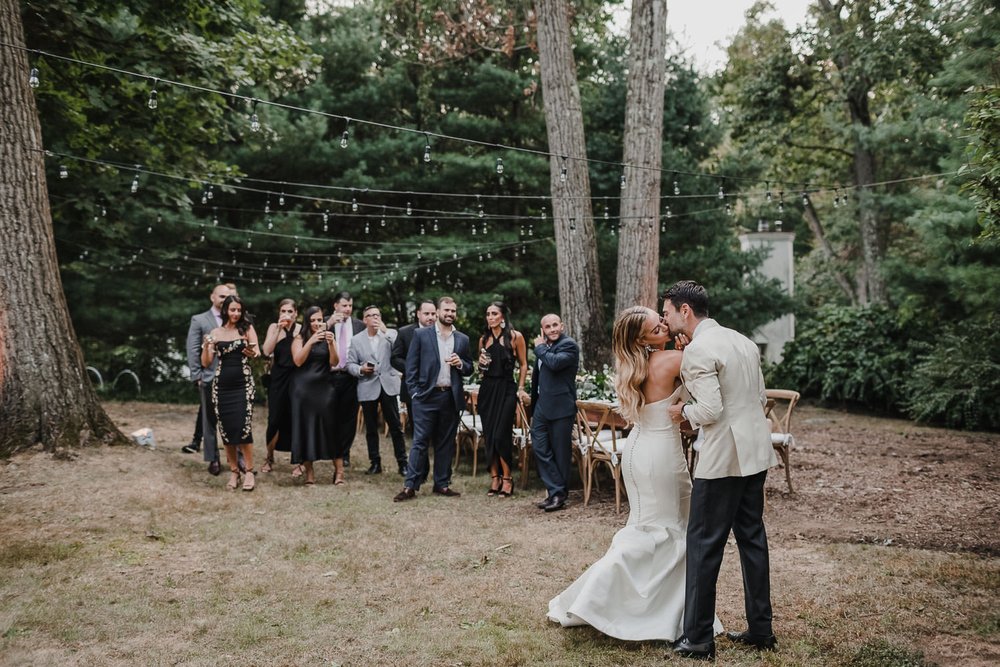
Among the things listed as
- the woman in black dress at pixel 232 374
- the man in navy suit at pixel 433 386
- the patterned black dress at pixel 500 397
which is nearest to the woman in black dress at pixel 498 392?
the patterned black dress at pixel 500 397

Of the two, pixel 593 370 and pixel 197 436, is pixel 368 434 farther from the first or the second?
pixel 593 370

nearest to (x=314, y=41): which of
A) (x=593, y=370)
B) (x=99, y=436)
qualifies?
(x=593, y=370)

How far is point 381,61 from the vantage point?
1738 cm

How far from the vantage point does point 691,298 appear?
12.4 feet

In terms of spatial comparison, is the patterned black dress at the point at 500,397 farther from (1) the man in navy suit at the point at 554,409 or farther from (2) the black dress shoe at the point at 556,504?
(2) the black dress shoe at the point at 556,504

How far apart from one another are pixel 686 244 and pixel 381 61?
7.71m

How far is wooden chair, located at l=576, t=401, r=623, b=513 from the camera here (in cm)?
671

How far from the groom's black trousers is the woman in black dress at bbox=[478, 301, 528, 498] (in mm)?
3854

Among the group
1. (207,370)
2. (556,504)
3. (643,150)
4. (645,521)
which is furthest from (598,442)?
(643,150)

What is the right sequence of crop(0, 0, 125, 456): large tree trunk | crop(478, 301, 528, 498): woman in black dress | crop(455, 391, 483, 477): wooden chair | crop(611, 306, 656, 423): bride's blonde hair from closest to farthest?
crop(611, 306, 656, 423): bride's blonde hair < crop(0, 0, 125, 456): large tree trunk < crop(478, 301, 528, 498): woman in black dress < crop(455, 391, 483, 477): wooden chair

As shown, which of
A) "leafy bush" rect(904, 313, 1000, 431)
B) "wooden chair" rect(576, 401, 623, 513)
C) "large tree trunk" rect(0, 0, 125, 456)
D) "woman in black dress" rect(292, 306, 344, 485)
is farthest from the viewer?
"leafy bush" rect(904, 313, 1000, 431)

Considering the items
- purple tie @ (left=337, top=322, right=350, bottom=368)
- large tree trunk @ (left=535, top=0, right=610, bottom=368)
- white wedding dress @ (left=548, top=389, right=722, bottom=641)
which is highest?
large tree trunk @ (left=535, top=0, right=610, bottom=368)

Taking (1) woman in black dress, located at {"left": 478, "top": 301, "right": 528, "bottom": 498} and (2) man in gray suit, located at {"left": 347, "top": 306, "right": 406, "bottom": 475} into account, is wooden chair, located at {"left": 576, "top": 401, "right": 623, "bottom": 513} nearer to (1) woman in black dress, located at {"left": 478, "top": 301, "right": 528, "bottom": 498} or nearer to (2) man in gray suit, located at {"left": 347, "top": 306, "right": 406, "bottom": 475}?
(1) woman in black dress, located at {"left": 478, "top": 301, "right": 528, "bottom": 498}

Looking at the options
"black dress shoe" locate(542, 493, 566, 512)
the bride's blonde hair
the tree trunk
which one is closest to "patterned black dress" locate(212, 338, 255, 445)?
"black dress shoe" locate(542, 493, 566, 512)
